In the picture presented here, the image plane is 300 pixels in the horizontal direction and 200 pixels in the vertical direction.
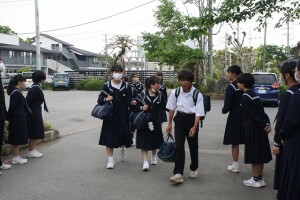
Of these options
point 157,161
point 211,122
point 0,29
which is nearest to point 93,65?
point 0,29

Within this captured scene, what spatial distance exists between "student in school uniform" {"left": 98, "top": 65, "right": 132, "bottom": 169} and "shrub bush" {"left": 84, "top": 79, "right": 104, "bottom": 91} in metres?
26.8

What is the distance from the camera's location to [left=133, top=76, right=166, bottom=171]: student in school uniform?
6004 millimetres

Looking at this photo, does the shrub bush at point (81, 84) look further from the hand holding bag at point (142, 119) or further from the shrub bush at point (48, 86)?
the hand holding bag at point (142, 119)

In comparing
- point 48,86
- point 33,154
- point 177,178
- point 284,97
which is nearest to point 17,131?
point 33,154

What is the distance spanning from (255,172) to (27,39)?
200ft

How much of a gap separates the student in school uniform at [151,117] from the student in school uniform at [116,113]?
236 mm

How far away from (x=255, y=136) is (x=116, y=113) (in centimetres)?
245

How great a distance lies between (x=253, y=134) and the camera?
4961 mm

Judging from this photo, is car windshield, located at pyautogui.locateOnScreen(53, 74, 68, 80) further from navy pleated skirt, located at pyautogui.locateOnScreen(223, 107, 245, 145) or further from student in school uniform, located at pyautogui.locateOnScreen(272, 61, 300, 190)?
student in school uniform, located at pyautogui.locateOnScreen(272, 61, 300, 190)

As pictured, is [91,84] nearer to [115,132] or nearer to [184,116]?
[115,132]

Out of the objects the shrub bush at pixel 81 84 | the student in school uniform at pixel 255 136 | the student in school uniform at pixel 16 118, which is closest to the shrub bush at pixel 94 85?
the shrub bush at pixel 81 84

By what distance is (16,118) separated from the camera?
6324 mm

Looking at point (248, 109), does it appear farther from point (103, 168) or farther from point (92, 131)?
point (92, 131)

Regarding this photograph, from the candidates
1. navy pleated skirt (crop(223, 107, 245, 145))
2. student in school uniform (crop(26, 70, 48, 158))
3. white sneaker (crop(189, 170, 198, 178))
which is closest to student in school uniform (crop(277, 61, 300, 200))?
white sneaker (crop(189, 170, 198, 178))
